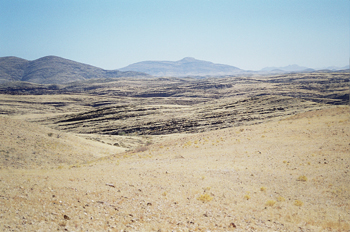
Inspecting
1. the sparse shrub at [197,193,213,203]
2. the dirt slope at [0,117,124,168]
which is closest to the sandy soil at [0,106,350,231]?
the sparse shrub at [197,193,213,203]

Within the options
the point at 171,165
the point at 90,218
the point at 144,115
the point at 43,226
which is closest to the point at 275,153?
the point at 171,165

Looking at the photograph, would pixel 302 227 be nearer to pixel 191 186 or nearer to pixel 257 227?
pixel 257 227

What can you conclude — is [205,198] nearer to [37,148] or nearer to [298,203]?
[298,203]

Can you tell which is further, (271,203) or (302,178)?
(302,178)

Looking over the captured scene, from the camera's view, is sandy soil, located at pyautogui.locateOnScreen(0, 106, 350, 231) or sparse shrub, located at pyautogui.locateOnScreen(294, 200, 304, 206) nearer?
sandy soil, located at pyautogui.locateOnScreen(0, 106, 350, 231)

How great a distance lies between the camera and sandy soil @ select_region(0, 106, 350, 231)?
7.70 meters

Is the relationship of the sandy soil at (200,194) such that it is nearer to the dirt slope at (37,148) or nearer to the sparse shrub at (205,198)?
the sparse shrub at (205,198)

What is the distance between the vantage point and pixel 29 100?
3556 inches

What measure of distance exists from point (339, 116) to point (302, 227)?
2579 cm

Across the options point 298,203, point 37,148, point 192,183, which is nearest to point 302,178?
point 298,203

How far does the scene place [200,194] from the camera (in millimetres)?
10914

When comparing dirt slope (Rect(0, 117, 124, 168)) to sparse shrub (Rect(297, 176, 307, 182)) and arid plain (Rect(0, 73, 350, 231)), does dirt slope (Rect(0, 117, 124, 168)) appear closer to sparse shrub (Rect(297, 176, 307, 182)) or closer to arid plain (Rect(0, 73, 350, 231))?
arid plain (Rect(0, 73, 350, 231))

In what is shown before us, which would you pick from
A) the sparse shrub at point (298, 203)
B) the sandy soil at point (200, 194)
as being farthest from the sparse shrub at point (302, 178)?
the sparse shrub at point (298, 203)

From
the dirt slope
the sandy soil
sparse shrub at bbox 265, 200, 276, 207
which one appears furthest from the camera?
the dirt slope
